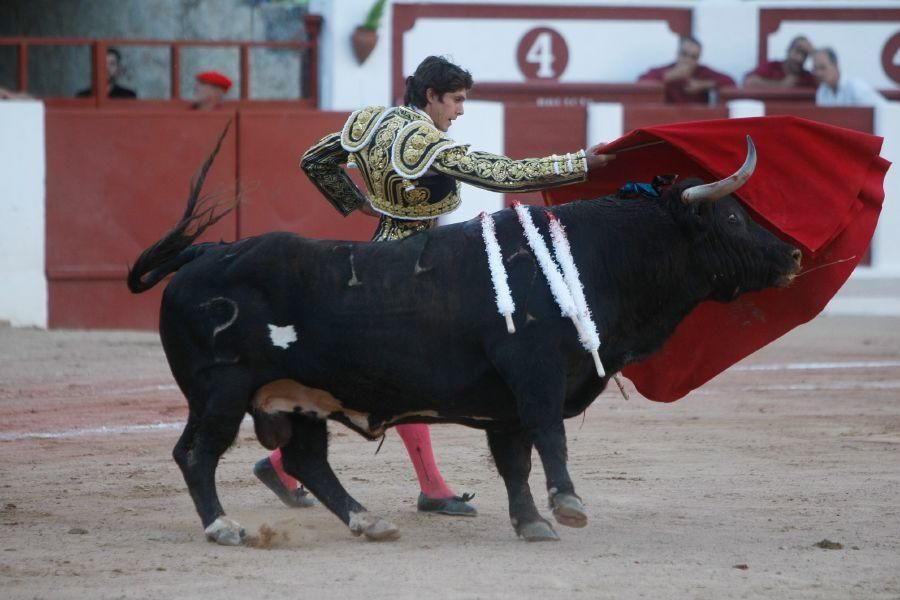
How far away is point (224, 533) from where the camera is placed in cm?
407

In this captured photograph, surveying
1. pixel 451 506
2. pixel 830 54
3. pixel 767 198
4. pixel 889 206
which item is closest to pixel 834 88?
pixel 830 54

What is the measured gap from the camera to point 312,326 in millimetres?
4062

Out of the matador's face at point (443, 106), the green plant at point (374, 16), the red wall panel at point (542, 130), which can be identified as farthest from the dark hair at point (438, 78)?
the green plant at point (374, 16)

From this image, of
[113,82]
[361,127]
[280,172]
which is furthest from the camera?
[113,82]

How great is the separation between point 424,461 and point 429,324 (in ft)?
2.29

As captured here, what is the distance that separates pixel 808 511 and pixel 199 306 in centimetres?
187

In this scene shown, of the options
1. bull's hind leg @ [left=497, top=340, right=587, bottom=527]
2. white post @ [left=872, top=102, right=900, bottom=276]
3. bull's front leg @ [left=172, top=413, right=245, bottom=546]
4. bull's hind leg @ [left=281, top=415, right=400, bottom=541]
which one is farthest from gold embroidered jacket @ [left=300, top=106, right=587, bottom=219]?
white post @ [left=872, top=102, right=900, bottom=276]

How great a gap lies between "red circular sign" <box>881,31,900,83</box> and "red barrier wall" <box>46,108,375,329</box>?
5208 mm

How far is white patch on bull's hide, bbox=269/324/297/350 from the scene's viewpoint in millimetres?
4055

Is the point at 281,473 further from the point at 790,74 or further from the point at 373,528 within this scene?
the point at 790,74

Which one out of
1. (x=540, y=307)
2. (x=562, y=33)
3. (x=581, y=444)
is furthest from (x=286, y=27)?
(x=540, y=307)

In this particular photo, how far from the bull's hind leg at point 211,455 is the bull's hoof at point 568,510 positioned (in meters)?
0.86

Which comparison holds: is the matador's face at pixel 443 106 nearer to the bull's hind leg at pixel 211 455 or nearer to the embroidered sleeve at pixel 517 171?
the embroidered sleeve at pixel 517 171

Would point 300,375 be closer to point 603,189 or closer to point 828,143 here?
point 603,189
